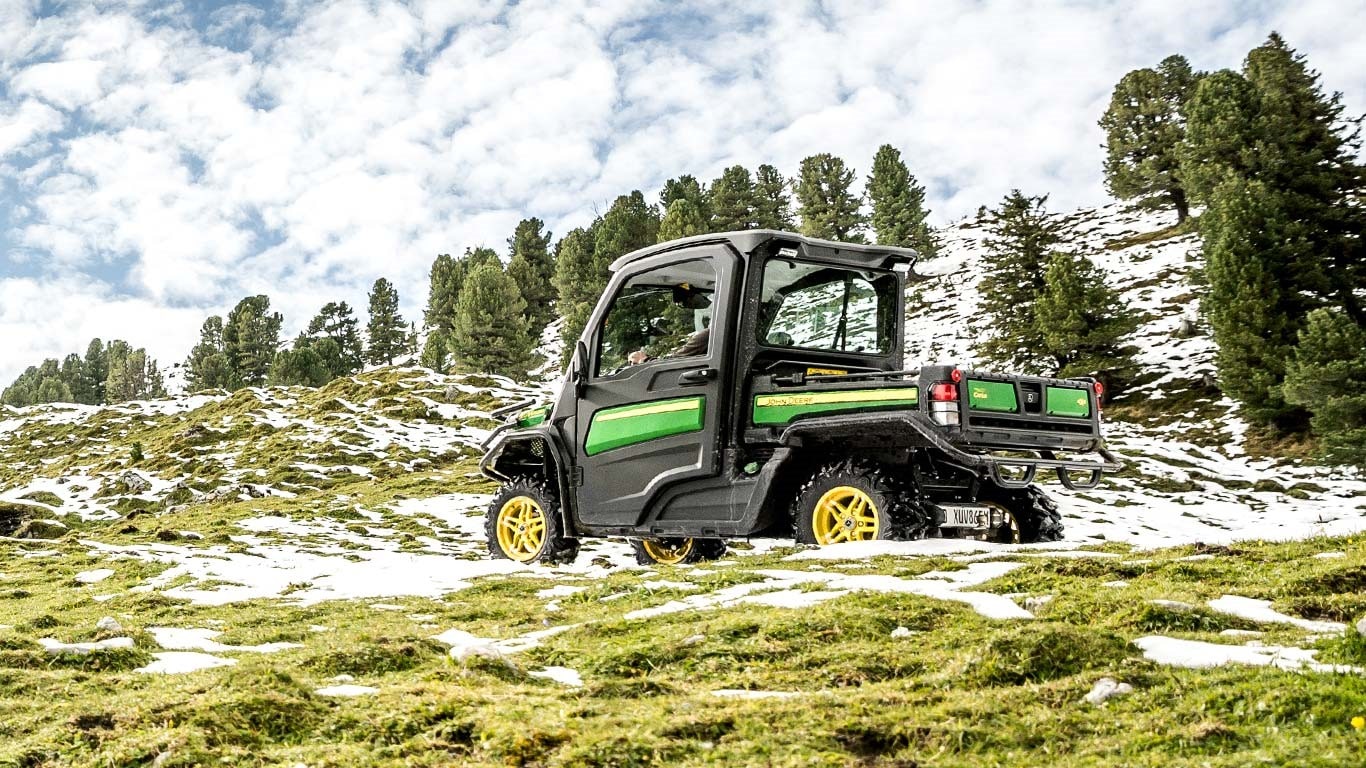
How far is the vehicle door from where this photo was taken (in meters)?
9.95

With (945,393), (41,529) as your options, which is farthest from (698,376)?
(41,529)

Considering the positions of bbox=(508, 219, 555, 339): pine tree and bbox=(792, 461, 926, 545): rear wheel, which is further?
bbox=(508, 219, 555, 339): pine tree

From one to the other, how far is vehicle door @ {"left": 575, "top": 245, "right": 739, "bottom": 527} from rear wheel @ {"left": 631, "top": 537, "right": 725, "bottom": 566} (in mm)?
941

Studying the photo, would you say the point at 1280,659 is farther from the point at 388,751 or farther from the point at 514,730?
→ the point at 388,751

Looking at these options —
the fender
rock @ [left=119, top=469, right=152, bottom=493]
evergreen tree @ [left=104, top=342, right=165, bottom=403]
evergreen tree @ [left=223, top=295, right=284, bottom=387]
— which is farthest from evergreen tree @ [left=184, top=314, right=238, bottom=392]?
the fender

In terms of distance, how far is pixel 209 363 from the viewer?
300 ft

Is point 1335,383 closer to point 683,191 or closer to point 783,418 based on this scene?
point 783,418

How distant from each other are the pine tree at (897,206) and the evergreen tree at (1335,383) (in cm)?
3802

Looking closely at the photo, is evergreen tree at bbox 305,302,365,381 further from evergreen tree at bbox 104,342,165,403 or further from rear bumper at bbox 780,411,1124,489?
rear bumper at bbox 780,411,1124,489

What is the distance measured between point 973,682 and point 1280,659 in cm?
119

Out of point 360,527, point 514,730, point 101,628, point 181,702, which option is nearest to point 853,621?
point 514,730

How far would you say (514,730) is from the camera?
3.53 meters

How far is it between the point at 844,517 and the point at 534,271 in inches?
3068

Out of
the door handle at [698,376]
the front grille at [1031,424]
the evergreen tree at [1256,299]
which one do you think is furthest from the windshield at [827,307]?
the evergreen tree at [1256,299]
